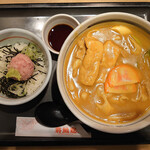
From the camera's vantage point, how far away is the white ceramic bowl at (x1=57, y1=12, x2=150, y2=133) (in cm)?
113

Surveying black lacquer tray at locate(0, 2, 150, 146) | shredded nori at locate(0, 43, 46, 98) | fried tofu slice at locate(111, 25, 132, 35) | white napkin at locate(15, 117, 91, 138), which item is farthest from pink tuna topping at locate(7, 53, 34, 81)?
fried tofu slice at locate(111, 25, 132, 35)

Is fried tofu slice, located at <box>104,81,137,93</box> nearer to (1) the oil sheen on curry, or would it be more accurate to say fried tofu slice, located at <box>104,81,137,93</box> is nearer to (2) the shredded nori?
(1) the oil sheen on curry

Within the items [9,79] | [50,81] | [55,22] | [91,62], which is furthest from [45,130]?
[55,22]

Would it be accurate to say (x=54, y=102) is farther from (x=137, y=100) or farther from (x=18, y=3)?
(x=18, y=3)

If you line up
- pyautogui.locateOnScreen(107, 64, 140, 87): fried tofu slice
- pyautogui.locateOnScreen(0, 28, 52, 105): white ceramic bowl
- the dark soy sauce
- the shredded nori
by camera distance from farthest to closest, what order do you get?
the dark soy sauce
the shredded nori
pyautogui.locateOnScreen(0, 28, 52, 105): white ceramic bowl
pyautogui.locateOnScreen(107, 64, 140, 87): fried tofu slice

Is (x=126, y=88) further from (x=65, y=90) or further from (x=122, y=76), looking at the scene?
(x=65, y=90)

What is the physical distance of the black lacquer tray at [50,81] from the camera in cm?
149

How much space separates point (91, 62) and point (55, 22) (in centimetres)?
77

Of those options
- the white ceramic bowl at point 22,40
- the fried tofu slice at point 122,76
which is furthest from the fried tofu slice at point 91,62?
the white ceramic bowl at point 22,40

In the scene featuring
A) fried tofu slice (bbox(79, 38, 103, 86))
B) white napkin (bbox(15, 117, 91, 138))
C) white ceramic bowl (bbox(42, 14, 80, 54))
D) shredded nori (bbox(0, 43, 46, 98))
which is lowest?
white napkin (bbox(15, 117, 91, 138))

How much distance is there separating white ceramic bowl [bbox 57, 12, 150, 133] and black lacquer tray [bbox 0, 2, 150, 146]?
0.41 metres

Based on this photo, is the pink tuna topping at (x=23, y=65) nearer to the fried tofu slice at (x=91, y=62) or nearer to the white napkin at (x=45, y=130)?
the white napkin at (x=45, y=130)

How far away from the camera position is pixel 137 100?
1.27m

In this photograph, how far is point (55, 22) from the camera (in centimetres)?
169
